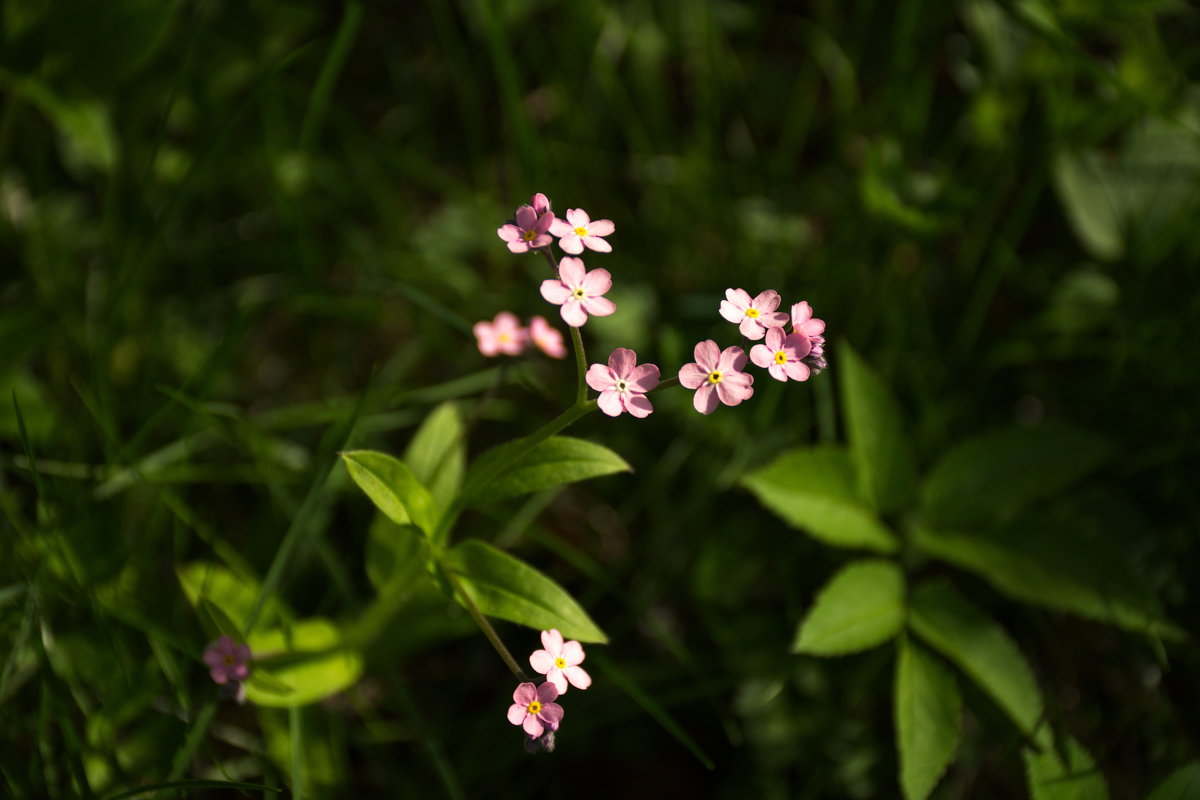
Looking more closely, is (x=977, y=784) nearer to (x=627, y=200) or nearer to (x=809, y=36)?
(x=627, y=200)

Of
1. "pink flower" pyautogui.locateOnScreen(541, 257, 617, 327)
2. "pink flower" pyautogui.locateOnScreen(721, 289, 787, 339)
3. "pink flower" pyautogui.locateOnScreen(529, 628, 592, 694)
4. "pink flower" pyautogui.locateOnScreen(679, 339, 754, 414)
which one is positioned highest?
"pink flower" pyautogui.locateOnScreen(541, 257, 617, 327)

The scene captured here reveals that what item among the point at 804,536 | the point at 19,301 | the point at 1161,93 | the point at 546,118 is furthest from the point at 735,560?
the point at 19,301

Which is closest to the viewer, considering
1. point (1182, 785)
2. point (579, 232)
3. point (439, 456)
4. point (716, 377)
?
point (716, 377)

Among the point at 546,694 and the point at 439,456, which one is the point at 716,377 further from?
the point at 439,456

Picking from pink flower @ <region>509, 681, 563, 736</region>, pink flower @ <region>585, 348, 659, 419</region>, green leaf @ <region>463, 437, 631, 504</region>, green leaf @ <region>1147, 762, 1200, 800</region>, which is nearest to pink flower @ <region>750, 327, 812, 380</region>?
pink flower @ <region>585, 348, 659, 419</region>

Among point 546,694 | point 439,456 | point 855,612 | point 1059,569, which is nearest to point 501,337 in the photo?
point 439,456

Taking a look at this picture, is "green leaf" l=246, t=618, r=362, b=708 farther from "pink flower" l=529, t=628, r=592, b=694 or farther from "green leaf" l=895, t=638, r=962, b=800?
"green leaf" l=895, t=638, r=962, b=800
